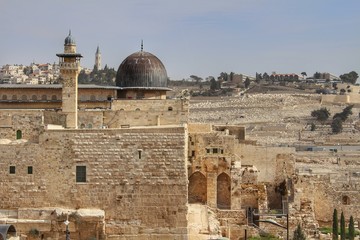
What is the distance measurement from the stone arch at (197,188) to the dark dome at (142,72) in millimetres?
4950

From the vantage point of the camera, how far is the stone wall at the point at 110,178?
75.1 feet

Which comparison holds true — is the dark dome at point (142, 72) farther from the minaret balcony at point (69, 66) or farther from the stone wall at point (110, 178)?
the stone wall at point (110, 178)

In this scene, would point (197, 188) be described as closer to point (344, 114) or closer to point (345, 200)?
point (345, 200)

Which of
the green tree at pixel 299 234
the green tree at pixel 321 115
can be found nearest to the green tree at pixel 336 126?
the green tree at pixel 321 115

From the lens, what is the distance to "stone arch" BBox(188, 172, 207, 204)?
2757 centimetres

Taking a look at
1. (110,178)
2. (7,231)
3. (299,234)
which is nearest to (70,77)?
(110,178)

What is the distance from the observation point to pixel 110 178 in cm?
2298

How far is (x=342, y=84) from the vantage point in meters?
128

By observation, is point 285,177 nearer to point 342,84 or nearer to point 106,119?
point 106,119

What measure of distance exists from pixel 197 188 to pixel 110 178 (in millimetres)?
5507

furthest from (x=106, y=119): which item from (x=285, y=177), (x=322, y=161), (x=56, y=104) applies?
(x=322, y=161)

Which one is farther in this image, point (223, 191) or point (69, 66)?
point (223, 191)

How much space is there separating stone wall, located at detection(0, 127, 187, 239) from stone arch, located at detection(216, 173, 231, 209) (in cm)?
470

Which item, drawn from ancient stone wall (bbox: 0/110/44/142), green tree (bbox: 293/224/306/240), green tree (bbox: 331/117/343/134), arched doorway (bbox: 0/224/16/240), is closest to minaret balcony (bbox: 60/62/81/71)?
ancient stone wall (bbox: 0/110/44/142)
